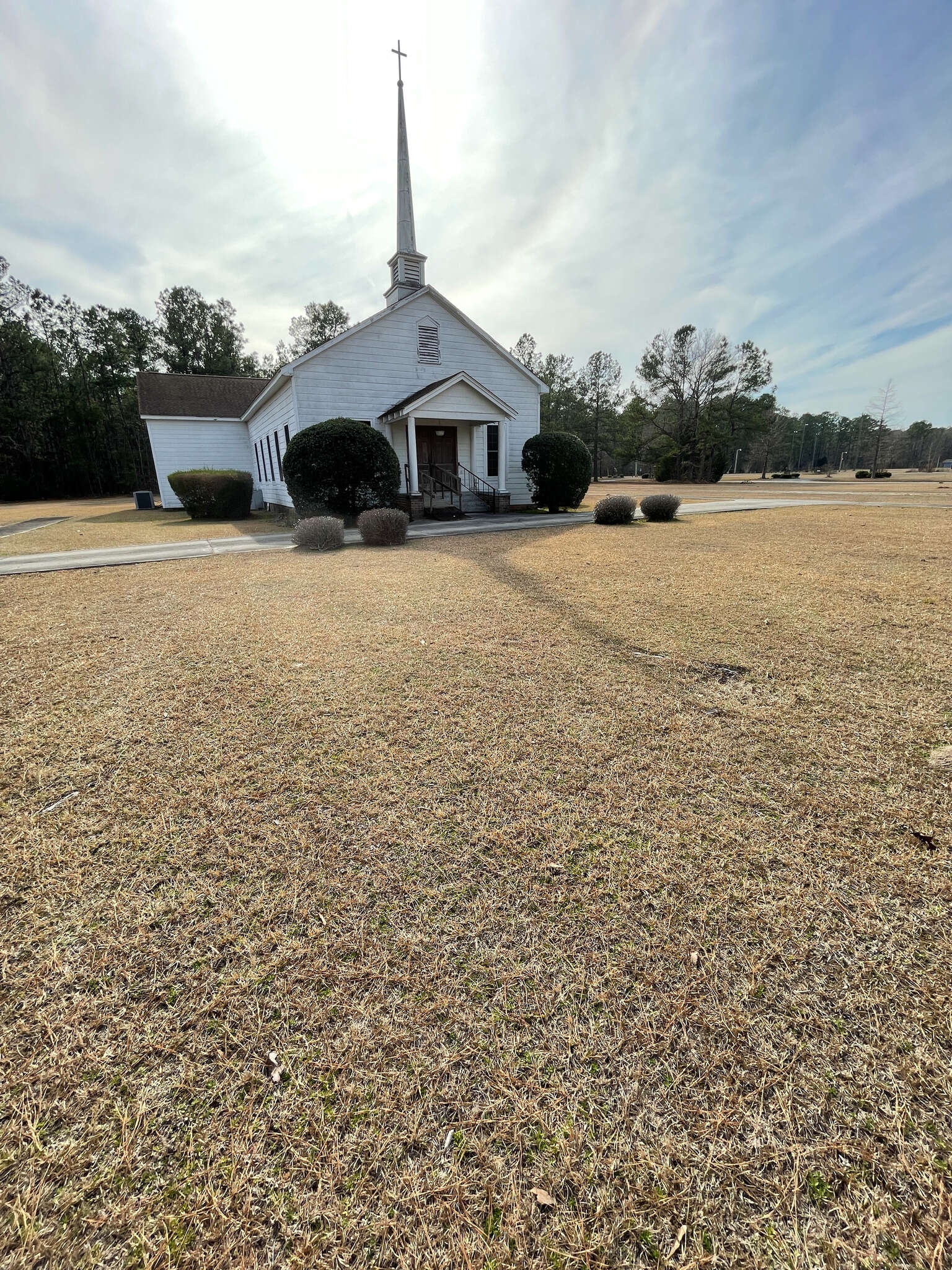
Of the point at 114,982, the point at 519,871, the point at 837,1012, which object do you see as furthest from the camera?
the point at 519,871

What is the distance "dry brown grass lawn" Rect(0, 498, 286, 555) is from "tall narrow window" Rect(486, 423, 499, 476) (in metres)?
6.86

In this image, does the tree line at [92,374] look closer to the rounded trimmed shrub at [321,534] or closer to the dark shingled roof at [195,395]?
the dark shingled roof at [195,395]

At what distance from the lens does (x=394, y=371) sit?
48.4 ft

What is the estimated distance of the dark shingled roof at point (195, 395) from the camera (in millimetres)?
22266

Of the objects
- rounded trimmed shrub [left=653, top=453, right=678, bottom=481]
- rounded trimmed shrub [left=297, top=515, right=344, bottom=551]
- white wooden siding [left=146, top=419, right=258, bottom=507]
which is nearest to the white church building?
rounded trimmed shrub [left=297, top=515, right=344, bottom=551]

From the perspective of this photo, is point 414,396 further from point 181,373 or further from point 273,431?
point 181,373

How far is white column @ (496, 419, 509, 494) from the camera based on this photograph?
49.9ft

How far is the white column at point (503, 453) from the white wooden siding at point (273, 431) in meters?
6.03

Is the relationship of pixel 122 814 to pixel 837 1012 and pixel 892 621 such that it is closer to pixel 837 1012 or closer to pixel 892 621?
pixel 837 1012

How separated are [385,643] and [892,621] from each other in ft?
15.9

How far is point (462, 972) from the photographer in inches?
65.7

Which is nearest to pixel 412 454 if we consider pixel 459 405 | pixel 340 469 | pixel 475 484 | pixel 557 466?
pixel 459 405

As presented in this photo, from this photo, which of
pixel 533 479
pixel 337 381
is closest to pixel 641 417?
pixel 533 479

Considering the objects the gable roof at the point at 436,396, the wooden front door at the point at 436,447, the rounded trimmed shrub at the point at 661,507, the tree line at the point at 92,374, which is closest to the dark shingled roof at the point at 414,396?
the gable roof at the point at 436,396
